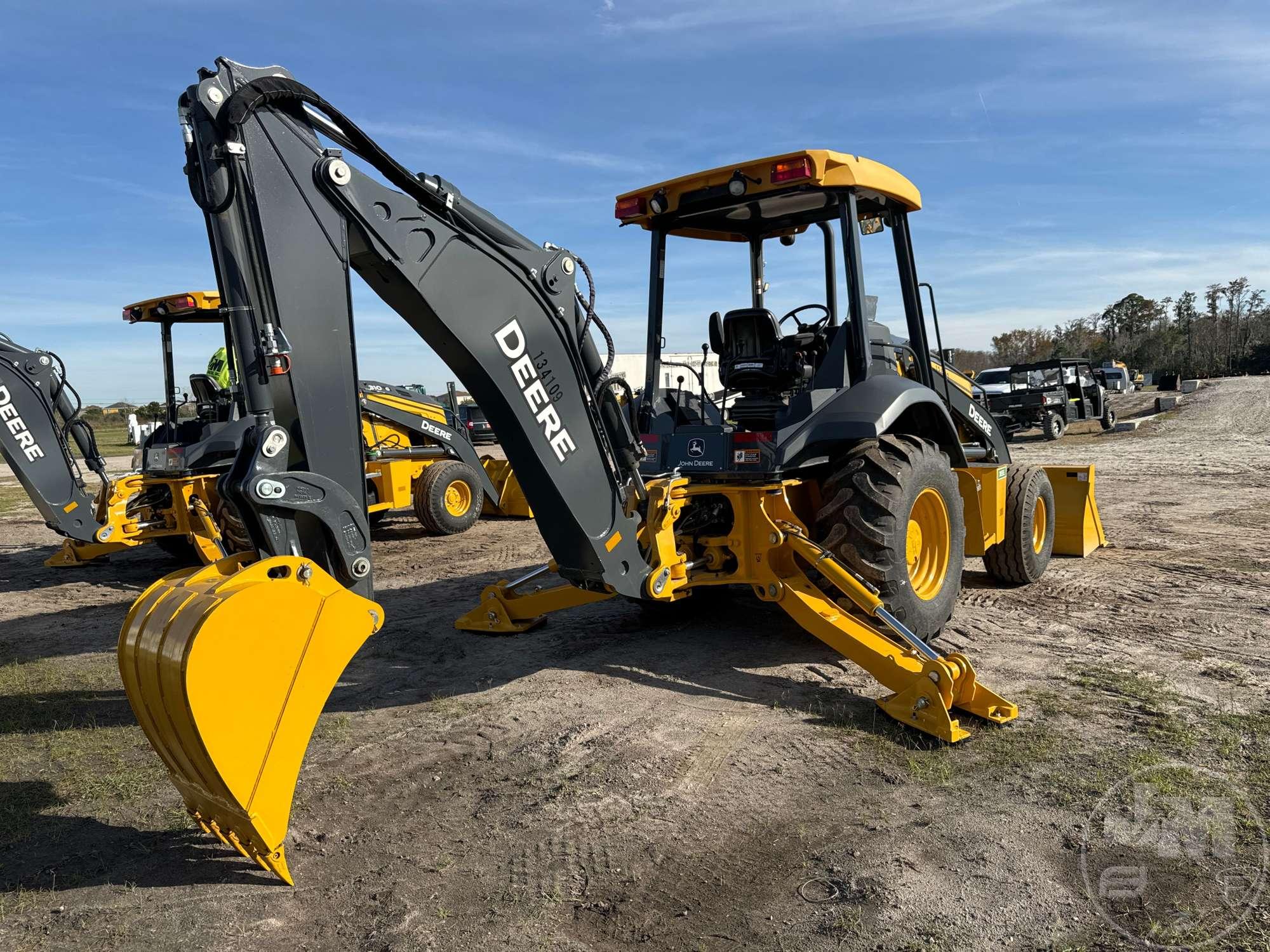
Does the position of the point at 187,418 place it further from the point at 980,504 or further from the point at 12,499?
the point at 12,499

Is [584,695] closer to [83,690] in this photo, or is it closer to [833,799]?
[833,799]

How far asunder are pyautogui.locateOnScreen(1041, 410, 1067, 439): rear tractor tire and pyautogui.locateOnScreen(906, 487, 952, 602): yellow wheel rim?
1745 cm

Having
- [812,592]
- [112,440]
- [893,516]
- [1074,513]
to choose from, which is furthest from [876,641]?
[112,440]

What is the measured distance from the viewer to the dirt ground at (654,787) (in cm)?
285

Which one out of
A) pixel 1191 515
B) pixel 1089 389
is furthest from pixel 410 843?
pixel 1089 389

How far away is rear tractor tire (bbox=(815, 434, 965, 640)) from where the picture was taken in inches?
191

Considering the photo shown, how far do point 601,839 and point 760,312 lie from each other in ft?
10.7

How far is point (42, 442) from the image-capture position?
31.5 feet

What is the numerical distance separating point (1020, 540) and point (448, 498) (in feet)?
22.4

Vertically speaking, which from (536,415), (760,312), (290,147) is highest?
(290,147)

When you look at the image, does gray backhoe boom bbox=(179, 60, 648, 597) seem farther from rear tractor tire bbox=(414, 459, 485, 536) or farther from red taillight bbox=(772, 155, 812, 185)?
rear tractor tire bbox=(414, 459, 485, 536)

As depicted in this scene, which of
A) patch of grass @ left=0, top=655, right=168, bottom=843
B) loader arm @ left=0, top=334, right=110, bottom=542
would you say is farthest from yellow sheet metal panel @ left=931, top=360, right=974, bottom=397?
loader arm @ left=0, top=334, right=110, bottom=542

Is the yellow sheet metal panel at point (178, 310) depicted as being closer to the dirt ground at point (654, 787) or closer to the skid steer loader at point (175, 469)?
the skid steer loader at point (175, 469)

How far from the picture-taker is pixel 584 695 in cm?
488
